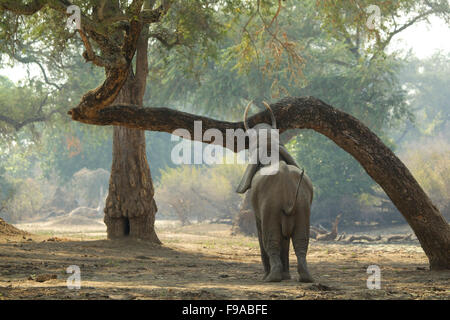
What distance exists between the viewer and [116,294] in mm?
5371

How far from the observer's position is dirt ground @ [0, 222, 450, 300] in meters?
5.54

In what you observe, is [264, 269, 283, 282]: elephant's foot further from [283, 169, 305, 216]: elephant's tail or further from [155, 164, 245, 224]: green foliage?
[155, 164, 245, 224]: green foliage

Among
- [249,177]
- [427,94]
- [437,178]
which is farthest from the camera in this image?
[427,94]

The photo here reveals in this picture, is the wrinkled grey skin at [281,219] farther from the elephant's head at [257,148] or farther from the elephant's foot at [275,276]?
the elephant's head at [257,148]

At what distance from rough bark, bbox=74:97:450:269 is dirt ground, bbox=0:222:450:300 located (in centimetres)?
63

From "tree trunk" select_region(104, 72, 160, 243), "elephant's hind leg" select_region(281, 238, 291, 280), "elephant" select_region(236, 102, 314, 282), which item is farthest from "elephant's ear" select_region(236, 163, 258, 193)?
"tree trunk" select_region(104, 72, 160, 243)

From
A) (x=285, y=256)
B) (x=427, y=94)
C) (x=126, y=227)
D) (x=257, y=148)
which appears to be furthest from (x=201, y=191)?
(x=427, y=94)

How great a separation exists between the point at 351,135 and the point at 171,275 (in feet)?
11.8

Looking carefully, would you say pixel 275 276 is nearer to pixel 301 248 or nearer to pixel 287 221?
pixel 301 248

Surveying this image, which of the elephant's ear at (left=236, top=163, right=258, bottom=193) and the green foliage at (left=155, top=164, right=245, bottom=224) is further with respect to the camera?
the green foliage at (left=155, top=164, right=245, bottom=224)

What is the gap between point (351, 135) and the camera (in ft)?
28.7

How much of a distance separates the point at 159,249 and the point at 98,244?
1.37m

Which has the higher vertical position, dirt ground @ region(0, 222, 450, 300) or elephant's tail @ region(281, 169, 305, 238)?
elephant's tail @ region(281, 169, 305, 238)
